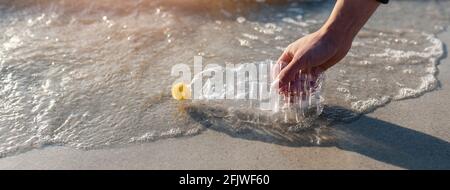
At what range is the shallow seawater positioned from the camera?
2.55m

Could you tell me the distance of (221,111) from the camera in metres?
2.66

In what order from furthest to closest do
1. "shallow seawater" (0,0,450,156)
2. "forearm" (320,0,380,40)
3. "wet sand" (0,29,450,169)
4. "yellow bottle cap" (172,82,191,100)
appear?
"yellow bottle cap" (172,82,191,100)
"shallow seawater" (0,0,450,156)
"forearm" (320,0,380,40)
"wet sand" (0,29,450,169)

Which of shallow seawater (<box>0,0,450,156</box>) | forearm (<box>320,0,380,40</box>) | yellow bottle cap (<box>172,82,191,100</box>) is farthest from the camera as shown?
yellow bottle cap (<box>172,82,191,100</box>)

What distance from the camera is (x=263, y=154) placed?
2338 millimetres

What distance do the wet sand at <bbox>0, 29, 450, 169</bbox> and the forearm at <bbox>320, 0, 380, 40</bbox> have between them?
475 millimetres

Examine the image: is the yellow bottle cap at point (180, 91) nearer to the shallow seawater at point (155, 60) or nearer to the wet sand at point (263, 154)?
the shallow seawater at point (155, 60)

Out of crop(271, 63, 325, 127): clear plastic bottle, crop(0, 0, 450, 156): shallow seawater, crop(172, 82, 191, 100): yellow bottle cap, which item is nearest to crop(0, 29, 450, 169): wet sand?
crop(0, 0, 450, 156): shallow seawater

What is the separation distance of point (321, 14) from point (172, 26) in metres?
1.23

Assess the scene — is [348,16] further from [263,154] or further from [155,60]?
[155,60]

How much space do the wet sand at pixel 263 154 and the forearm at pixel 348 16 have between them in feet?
1.56

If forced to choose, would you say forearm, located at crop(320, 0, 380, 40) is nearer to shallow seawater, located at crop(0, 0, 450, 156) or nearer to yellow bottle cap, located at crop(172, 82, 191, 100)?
shallow seawater, located at crop(0, 0, 450, 156)

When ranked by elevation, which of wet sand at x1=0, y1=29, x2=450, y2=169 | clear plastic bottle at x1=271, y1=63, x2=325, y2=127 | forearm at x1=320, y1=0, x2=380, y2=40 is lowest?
wet sand at x1=0, y1=29, x2=450, y2=169

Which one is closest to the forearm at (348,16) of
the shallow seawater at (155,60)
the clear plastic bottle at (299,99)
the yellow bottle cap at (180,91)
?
the clear plastic bottle at (299,99)
